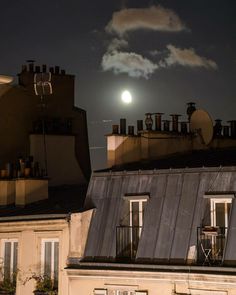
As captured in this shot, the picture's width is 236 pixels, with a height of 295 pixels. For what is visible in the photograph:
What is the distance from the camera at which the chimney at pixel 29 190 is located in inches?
1334

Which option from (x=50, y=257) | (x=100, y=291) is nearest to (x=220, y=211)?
(x=100, y=291)

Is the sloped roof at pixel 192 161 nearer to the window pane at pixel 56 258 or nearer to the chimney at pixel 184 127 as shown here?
the chimney at pixel 184 127

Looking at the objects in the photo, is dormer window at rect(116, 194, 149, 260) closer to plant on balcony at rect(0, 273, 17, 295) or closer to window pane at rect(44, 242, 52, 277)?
window pane at rect(44, 242, 52, 277)

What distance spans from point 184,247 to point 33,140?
Answer: 15308mm

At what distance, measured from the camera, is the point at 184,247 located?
82.7 ft

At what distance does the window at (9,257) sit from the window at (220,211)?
784 cm

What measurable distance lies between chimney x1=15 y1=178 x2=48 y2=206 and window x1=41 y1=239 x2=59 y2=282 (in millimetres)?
4376

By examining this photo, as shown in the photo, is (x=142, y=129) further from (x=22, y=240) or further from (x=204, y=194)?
(x=204, y=194)

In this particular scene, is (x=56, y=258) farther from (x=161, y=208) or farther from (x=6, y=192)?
(x=6, y=192)

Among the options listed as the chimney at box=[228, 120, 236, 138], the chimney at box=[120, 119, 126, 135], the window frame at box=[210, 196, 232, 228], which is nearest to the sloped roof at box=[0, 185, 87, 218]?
the chimney at box=[120, 119, 126, 135]

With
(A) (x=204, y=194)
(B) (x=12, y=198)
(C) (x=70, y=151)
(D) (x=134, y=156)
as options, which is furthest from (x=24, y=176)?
(A) (x=204, y=194)

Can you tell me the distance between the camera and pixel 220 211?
82.8ft

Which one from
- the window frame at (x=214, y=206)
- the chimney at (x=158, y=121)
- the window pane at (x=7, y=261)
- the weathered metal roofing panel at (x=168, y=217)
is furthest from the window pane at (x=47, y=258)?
the chimney at (x=158, y=121)

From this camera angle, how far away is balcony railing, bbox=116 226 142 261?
88.3 ft
